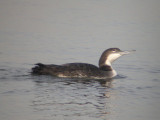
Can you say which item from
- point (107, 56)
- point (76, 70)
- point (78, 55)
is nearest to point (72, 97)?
point (76, 70)

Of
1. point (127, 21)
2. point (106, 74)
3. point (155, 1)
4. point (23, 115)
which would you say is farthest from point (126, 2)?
point (23, 115)

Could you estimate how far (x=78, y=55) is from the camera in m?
13.6

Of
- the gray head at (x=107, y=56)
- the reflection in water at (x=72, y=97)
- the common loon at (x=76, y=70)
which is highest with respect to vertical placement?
the gray head at (x=107, y=56)

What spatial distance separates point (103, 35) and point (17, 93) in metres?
7.74

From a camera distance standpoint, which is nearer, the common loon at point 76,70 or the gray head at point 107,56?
the common loon at point 76,70

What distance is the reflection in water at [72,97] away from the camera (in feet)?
26.6

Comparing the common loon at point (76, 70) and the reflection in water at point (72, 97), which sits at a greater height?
the common loon at point (76, 70)

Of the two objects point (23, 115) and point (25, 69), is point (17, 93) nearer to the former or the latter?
point (23, 115)

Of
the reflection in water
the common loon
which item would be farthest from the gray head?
the reflection in water

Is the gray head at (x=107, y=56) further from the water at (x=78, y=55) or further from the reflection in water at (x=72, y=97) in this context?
the reflection in water at (x=72, y=97)

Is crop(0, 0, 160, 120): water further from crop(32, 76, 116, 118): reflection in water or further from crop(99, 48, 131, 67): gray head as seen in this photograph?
crop(99, 48, 131, 67): gray head


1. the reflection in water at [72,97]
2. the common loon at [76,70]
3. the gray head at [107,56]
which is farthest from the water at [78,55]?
the gray head at [107,56]

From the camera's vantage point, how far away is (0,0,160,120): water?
8.37 metres

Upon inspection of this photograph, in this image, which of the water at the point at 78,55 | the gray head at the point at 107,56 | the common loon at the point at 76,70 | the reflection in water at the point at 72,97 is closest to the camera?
the reflection in water at the point at 72,97
